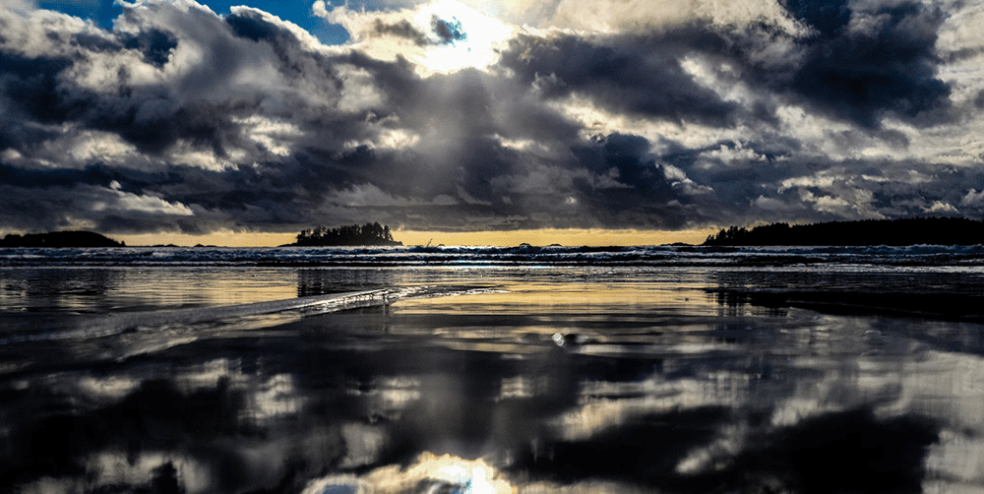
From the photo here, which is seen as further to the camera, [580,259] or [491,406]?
[580,259]

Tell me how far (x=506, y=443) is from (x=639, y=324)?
5890 millimetres

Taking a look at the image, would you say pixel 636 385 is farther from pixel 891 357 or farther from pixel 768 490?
pixel 891 357

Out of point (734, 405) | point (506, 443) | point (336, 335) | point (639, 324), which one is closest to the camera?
point (506, 443)

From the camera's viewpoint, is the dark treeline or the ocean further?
the dark treeline

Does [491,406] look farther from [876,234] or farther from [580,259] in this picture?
[876,234]

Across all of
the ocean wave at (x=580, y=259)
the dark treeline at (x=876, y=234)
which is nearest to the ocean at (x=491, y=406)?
the ocean wave at (x=580, y=259)

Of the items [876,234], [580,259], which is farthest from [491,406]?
[876,234]

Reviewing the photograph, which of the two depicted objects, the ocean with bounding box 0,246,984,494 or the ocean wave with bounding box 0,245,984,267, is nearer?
the ocean with bounding box 0,246,984,494

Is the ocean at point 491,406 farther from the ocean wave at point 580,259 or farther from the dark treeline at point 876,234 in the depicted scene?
the dark treeline at point 876,234

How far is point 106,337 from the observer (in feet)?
25.5

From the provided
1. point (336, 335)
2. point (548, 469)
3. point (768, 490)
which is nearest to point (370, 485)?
point (548, 469)

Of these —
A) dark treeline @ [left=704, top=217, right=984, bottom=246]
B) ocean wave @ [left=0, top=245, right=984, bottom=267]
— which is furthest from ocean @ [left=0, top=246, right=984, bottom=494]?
dark treeline @ [left=704, top=217, right=984, bottom=246]

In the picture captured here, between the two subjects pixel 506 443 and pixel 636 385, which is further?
pixel 636 385

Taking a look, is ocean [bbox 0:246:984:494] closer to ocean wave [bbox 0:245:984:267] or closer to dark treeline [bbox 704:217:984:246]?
ocean wave [bbox 0:245:984:267]
